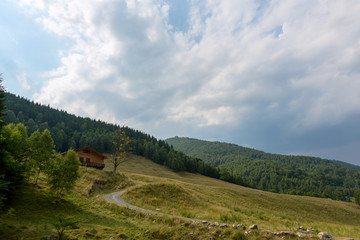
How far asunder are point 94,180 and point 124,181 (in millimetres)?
6485

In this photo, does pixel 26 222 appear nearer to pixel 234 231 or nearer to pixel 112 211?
pixel 112 211

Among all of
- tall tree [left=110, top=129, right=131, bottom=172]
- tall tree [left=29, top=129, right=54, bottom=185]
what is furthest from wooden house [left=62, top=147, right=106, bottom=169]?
tall tree [left=29, top=129, right=54, bottom=185]

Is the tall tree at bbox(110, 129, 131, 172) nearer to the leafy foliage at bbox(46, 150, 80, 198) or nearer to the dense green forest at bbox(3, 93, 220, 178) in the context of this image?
the leafy foliage at bbox(46, 150, 80, 198)

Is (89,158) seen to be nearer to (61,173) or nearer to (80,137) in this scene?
(61,173)

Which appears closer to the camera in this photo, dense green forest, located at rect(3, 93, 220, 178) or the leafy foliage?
the leafy foliage

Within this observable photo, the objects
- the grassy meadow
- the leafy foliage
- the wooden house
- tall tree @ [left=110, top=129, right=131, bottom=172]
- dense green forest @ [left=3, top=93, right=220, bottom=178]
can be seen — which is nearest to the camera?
the grassy meadow

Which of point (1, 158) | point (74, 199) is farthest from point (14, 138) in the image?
point (74, 199)

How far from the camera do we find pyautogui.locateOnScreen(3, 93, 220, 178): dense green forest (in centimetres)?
12444

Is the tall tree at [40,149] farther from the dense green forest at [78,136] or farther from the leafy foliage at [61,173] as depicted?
the dense green forest at [78,136]

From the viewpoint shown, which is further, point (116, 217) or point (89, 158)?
point (89, 158)

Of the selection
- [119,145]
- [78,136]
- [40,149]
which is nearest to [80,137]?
[78,136]

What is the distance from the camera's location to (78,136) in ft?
438

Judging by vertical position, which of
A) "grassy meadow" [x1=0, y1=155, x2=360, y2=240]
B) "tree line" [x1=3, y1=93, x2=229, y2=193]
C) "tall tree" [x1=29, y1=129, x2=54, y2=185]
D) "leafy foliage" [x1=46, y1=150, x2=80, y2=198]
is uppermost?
"tree line" [x1=3, y1=93, x2=229, y2=193]

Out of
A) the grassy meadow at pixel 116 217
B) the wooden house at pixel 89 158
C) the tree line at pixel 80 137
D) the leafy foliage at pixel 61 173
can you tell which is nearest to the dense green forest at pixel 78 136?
the tree line at pixel 80 137
